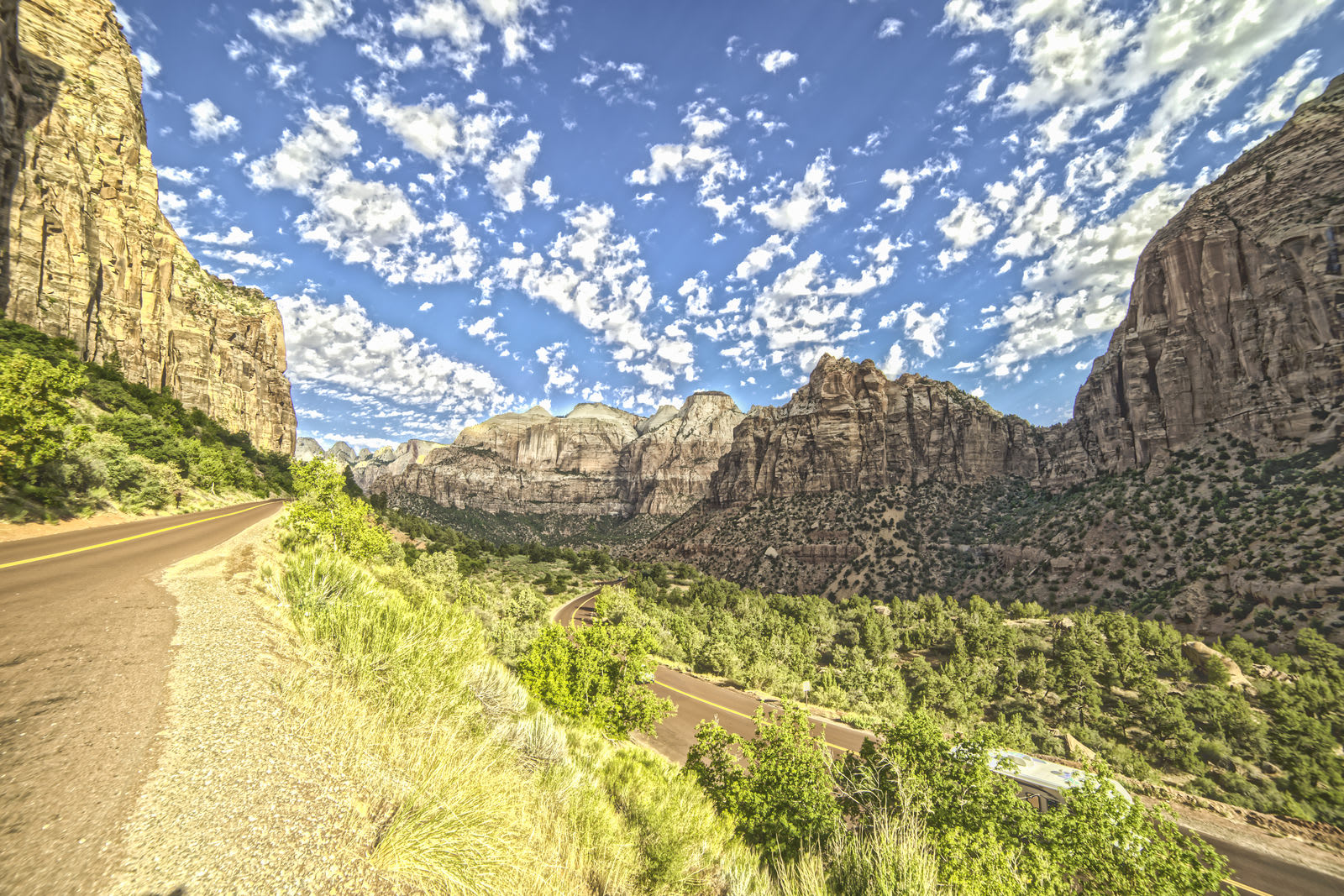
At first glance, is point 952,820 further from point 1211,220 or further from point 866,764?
point 1211,220

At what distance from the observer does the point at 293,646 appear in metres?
7.21

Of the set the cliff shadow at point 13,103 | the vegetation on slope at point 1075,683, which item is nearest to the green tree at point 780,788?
the vegetation on slope at point 1075,683

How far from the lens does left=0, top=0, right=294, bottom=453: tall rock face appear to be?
4172cm

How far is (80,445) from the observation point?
20.2 metres

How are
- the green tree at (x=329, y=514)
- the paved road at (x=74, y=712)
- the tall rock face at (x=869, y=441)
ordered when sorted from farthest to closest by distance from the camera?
the tall rock face at (x=869, y=441)
the green tree at (x=329, y=514)
the paved road at (x=74, y=712)

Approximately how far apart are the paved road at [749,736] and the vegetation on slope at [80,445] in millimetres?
19443

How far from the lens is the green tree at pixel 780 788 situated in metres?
9.55

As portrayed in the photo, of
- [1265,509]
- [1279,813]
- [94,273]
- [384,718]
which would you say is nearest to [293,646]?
[384,718]

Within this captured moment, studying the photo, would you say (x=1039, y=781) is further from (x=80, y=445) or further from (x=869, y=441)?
(x=869, y=441)

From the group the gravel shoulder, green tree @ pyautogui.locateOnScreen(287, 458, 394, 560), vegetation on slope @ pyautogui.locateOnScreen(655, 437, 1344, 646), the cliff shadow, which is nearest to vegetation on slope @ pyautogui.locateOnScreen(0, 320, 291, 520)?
green tree @ pyautogui.locateOnScreen(287, 458, 394, 560)

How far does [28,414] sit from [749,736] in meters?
28.9

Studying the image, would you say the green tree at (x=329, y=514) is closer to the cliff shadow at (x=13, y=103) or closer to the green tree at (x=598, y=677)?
the green tree at (x=598, y=677)

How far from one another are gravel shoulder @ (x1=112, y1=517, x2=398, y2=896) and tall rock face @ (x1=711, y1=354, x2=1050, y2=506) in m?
95.8

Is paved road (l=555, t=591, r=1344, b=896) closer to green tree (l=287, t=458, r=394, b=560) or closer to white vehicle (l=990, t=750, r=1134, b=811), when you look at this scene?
white vehicle (l=990, t=750, r=1134, b=811)
